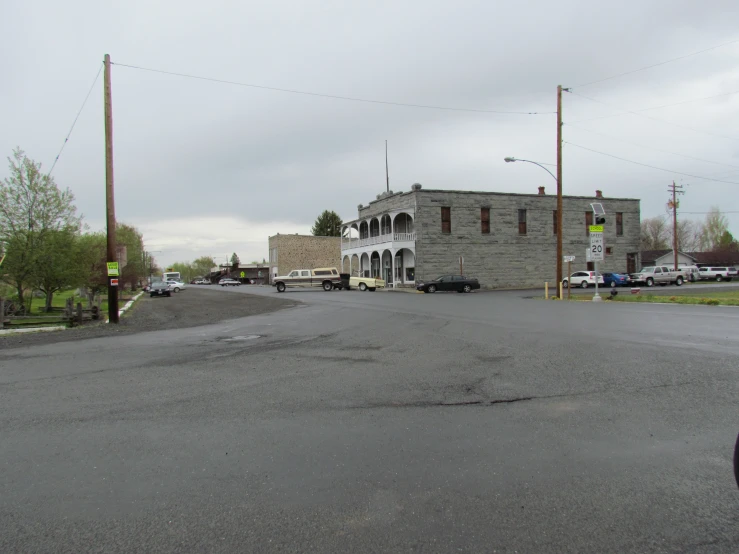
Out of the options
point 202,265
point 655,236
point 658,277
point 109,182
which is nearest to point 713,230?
point 655,236

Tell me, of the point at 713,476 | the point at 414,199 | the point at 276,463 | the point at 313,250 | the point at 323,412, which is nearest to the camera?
the point at 713,476

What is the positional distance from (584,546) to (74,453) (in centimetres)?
413

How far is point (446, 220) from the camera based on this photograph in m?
47.2

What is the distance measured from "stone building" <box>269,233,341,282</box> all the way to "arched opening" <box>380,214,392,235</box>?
32157 millimetres

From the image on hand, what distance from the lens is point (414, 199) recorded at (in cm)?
4628

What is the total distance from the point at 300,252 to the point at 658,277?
177 ft

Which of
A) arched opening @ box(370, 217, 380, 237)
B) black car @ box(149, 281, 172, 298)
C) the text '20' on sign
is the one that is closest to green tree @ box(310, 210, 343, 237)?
arched opening @ box(370, 217, 380, 237)

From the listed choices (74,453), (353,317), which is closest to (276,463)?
(74,453)

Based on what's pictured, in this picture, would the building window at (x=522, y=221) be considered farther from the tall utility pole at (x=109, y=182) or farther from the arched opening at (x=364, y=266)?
the tall utility pole at (x=109, y=182)

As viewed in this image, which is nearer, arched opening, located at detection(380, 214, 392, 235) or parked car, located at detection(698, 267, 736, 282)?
arched opening, located at detection(380, 214, 392, 235)

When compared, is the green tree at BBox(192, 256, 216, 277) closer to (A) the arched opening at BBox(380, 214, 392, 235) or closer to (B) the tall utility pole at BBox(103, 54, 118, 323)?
(A) the arched opening at BBox(380, 214, 392, 235)

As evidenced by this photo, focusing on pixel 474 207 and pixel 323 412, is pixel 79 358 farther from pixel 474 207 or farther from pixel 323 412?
pixel 474 207

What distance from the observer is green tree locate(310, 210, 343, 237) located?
10162 centimetres

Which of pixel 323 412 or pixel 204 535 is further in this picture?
pixel 323 412
